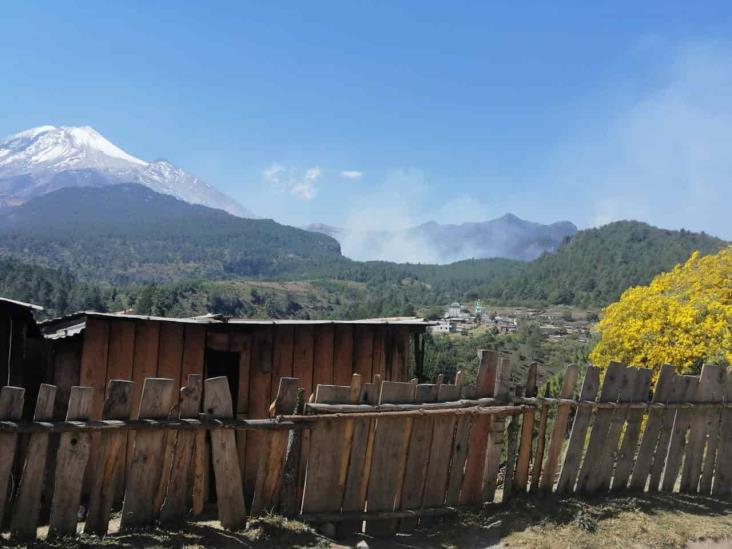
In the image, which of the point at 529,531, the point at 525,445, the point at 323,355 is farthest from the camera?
the point at 323,355

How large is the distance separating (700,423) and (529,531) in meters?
2.81

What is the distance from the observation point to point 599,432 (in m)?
6.67

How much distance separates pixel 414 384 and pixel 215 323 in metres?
3.55

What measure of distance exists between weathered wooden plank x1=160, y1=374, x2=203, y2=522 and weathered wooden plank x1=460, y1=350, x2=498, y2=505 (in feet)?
8.96

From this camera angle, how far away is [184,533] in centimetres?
509

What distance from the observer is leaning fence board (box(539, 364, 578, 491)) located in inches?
252

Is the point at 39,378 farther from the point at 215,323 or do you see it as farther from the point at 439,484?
the point at 439,484

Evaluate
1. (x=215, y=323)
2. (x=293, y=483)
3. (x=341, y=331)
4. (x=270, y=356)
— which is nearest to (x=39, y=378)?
(x=215, y=323)

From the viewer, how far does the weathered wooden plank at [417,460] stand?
5.80m

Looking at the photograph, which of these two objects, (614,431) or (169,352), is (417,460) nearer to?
(614,431)

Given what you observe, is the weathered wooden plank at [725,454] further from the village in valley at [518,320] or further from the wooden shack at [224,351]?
the village in valley at [518,320]

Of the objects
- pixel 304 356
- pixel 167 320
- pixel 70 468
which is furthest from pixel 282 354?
pixel 70 468

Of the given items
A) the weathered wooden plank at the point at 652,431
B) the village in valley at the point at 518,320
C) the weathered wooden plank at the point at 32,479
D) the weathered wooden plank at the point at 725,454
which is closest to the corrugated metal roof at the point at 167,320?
the weathered wooden plank at the point at 32,479

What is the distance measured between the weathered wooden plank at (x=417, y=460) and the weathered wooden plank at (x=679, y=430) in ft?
10.3
